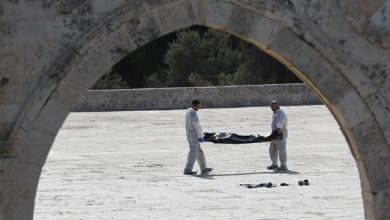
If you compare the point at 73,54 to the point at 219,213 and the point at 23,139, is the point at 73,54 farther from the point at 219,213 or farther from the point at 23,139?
the point at 219,213

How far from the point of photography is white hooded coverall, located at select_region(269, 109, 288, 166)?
22594 millimetres

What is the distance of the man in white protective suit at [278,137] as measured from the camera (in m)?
22.6

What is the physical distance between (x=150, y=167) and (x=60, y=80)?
14686mm

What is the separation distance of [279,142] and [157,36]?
1353 centimetres

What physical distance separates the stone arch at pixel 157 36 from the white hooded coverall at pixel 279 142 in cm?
1244

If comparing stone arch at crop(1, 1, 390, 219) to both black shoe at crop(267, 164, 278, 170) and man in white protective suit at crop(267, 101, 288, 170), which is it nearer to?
man in white protective suit at crop(267, 101, 288, 170)

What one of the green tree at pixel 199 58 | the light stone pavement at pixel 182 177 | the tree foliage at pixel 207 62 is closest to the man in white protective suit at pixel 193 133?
the light stone pavement at pixel 182 177

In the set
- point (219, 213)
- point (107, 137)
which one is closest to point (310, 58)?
point (219, 213)

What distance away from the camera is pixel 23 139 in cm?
930

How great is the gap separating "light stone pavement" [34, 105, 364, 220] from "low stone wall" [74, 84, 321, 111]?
15.4ft

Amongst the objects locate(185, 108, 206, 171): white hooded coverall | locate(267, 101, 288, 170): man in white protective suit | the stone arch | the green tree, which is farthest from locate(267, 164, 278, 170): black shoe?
the green tree

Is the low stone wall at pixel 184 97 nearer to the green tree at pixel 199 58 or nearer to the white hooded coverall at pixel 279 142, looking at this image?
the green tree at pixel 199 58

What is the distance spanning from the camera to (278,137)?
22812 millimetres

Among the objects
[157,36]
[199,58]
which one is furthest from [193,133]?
[199,58]
